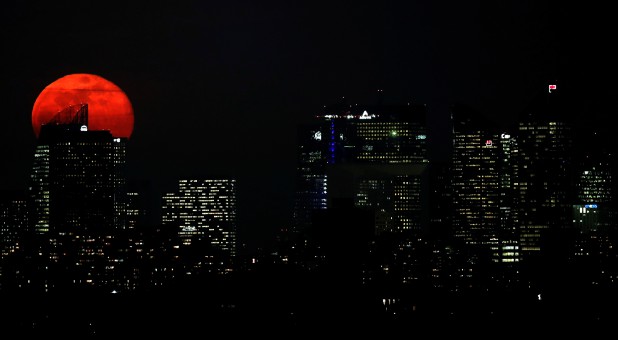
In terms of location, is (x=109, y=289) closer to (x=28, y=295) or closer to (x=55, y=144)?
(x=28, y=295)

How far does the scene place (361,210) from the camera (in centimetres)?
5994

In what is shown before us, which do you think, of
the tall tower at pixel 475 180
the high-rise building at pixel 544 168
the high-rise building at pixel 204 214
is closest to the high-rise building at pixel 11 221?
the high-rise building at pixel 204 214

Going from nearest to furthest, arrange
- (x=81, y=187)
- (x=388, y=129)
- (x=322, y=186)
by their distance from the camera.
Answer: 1. (x=81, y=187)
2. (x=322, y=186)
3. (x=388, y=129)

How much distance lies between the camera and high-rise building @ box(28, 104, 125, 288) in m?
55.7

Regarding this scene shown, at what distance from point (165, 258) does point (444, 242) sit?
49.6ft

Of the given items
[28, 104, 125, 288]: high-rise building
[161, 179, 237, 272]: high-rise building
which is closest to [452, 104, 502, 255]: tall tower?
[161, 179, 237, 272]: high-rise building

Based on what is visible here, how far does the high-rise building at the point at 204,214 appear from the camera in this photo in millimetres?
63281

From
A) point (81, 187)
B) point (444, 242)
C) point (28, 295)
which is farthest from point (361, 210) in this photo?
point (28, 295)

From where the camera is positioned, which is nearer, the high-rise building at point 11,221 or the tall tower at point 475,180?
the high-rise building at point 11,221

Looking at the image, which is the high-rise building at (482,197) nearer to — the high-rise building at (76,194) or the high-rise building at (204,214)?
the high-rise building at (204,214)

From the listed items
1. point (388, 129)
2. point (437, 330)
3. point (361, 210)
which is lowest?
point (437, 330)

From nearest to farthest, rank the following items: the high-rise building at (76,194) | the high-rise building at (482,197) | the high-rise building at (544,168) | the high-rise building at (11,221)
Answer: the high-rise building at (76,194) → the high-rise building at (11,221) → the high-rise building at (482,197) → the high-rise building at (544,168)

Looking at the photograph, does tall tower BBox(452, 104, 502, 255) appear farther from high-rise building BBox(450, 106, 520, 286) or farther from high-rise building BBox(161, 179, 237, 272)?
high-rise building BBox(161, 179, 237, 272)

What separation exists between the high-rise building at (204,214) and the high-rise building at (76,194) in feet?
15.3
